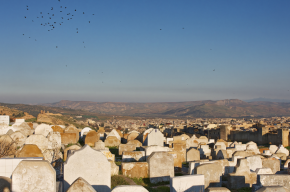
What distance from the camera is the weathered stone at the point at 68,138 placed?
67.1 ft

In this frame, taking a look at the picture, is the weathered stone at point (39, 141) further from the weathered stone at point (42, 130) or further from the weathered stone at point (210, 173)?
the weathered stone at point (210, 173)

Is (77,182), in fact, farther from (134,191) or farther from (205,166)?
(205,166)

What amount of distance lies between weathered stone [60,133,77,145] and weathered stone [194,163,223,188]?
12728mm

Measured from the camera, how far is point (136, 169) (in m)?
11.5

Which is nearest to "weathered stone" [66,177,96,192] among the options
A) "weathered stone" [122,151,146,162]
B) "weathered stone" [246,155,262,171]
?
"weathered stone" [122,151,146,162]

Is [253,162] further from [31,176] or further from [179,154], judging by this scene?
[31,176]

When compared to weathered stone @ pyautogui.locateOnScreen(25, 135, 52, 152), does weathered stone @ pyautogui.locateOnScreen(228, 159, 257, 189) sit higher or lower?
lower

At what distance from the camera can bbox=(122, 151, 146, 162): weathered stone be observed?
42.1ft

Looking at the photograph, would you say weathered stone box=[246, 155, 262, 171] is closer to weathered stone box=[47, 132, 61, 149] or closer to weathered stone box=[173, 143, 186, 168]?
weathered stone box=[173, 143, 186, 168]

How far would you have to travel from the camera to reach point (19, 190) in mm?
6145

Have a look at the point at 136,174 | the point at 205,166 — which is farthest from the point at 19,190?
the point at 205,166

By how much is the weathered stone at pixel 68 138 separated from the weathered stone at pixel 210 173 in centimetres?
1273

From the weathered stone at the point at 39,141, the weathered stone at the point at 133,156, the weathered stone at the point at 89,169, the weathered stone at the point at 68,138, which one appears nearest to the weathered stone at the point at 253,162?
the weathered stone at the point at 133,156

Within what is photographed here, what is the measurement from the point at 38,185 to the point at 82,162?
1.75 m
